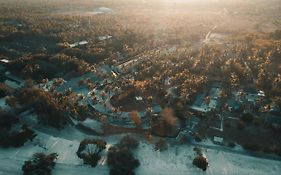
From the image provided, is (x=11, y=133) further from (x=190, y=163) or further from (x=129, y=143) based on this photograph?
(x=190, y=163)

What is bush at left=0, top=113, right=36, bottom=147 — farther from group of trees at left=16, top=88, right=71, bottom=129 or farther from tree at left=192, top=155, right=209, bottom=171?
tree at left=192, top=155, right=209, bottom=171

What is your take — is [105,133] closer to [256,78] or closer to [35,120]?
[35,120]

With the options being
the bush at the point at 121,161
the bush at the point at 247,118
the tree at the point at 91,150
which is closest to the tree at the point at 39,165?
the tree at the point at 91,150

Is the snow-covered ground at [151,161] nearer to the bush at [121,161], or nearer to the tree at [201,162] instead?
the tree at [201,162]

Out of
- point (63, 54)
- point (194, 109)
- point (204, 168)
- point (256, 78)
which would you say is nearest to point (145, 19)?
point (63, 54)

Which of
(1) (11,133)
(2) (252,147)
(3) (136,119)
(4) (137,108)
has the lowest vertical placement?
(1) (11,133)

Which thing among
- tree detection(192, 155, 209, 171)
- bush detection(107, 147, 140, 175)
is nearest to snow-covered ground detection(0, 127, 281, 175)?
tree detection(192, 155, 209, 171)

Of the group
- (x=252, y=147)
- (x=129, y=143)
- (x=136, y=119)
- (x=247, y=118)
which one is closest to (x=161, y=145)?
(x=129, y=143)
